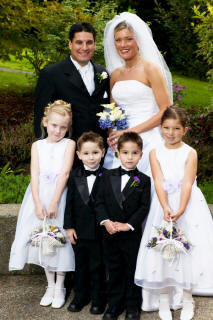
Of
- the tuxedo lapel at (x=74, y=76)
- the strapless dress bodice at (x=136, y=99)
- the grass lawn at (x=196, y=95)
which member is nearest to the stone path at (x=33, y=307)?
the strapless dress bodice at (x=136, y=99)

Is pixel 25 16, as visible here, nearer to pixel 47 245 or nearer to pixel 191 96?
pixel 191 96

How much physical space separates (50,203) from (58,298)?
865mm

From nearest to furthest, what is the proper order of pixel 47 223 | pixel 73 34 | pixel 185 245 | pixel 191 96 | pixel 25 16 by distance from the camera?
pixel 185 245, pixel 47 223, pixel 73 34, pixel 25 16, pixel 191 96

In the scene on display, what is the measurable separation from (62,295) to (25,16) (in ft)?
22.9

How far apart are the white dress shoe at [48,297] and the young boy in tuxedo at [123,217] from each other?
0.56 m

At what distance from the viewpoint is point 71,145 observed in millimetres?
4008

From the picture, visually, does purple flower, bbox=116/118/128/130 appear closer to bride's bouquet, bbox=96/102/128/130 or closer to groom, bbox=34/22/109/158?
bride's bouquet, bbox=96/102/128/130

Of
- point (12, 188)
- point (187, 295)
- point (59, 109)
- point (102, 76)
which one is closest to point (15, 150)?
point (12, 188)

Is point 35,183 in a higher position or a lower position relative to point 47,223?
higher

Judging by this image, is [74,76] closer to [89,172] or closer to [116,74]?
[116,74]

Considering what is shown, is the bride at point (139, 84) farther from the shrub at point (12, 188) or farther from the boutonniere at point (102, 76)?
the shrub at point (12, 188)

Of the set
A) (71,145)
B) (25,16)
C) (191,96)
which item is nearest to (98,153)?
(71,145)

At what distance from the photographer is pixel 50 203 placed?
152 inches

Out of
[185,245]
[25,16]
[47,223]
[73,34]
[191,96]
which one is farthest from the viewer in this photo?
[191,96]
